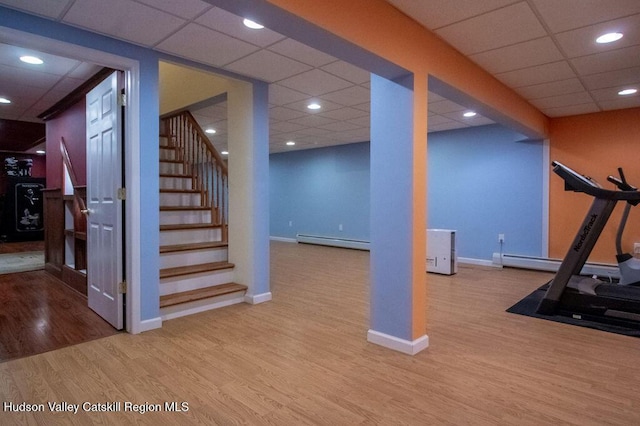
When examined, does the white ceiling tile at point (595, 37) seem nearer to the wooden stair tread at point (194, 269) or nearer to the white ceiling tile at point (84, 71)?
the wooden stair tread at point (194, 269)

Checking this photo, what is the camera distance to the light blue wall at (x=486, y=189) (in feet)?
18.8

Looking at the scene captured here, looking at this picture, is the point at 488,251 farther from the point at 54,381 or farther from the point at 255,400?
the point at 54,381

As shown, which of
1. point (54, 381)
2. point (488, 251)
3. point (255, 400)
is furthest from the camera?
point (488, 251)

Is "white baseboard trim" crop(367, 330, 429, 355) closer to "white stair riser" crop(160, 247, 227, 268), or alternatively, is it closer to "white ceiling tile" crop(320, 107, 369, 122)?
"white stair riser" crop(160, 247, 227, 268)

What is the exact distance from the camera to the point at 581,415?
186 centimetres

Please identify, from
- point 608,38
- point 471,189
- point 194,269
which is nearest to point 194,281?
point 194,269

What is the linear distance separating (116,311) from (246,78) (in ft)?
8.21

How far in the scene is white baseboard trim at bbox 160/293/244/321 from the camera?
3.33 metres

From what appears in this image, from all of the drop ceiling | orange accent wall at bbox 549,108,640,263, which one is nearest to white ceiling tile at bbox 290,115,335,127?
the drop ceiling

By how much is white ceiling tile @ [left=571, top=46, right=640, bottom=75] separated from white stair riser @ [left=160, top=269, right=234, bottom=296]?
394cm

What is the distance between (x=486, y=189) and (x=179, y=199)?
490cm

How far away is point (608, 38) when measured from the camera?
9.11ft

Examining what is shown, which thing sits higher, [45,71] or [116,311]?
[45,71]

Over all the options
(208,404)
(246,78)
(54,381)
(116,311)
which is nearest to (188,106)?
(246,78)
